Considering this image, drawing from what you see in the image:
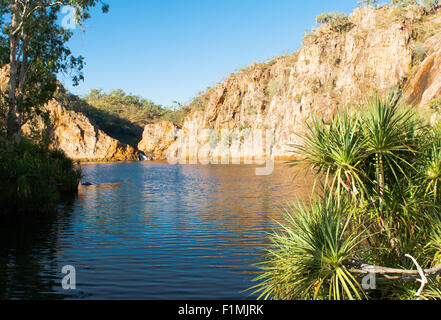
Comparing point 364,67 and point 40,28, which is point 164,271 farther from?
point 364,67

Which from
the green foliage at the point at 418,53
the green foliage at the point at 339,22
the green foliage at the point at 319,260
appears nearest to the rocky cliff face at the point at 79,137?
the green foliage at the point at 339,22

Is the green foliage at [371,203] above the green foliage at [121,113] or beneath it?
beneath

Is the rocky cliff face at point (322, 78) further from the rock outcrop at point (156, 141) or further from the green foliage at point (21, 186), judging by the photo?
the green foliage at point (21, 186)

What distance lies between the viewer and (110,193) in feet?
97.0

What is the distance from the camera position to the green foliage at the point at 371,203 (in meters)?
6.53

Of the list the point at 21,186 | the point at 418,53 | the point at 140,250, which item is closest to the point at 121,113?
the point at 418,53

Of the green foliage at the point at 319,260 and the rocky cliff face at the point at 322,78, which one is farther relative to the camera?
the rocky cliff face at the point at 322,78

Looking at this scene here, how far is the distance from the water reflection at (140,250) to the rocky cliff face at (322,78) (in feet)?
115

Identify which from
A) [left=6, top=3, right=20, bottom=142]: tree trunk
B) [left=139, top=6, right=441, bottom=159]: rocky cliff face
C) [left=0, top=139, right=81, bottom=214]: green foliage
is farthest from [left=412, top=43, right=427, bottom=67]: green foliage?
[left=0, top=139, right=81, bottom=214]: green foliage

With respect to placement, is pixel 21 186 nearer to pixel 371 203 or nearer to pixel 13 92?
pixel 13 92

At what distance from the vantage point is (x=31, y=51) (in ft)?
80.6

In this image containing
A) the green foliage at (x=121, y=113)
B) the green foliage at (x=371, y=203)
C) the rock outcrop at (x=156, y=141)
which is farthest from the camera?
the green foliage at (x=121, y=113)

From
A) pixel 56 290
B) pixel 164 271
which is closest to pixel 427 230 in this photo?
pixel 164 271

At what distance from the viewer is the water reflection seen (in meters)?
9.09
